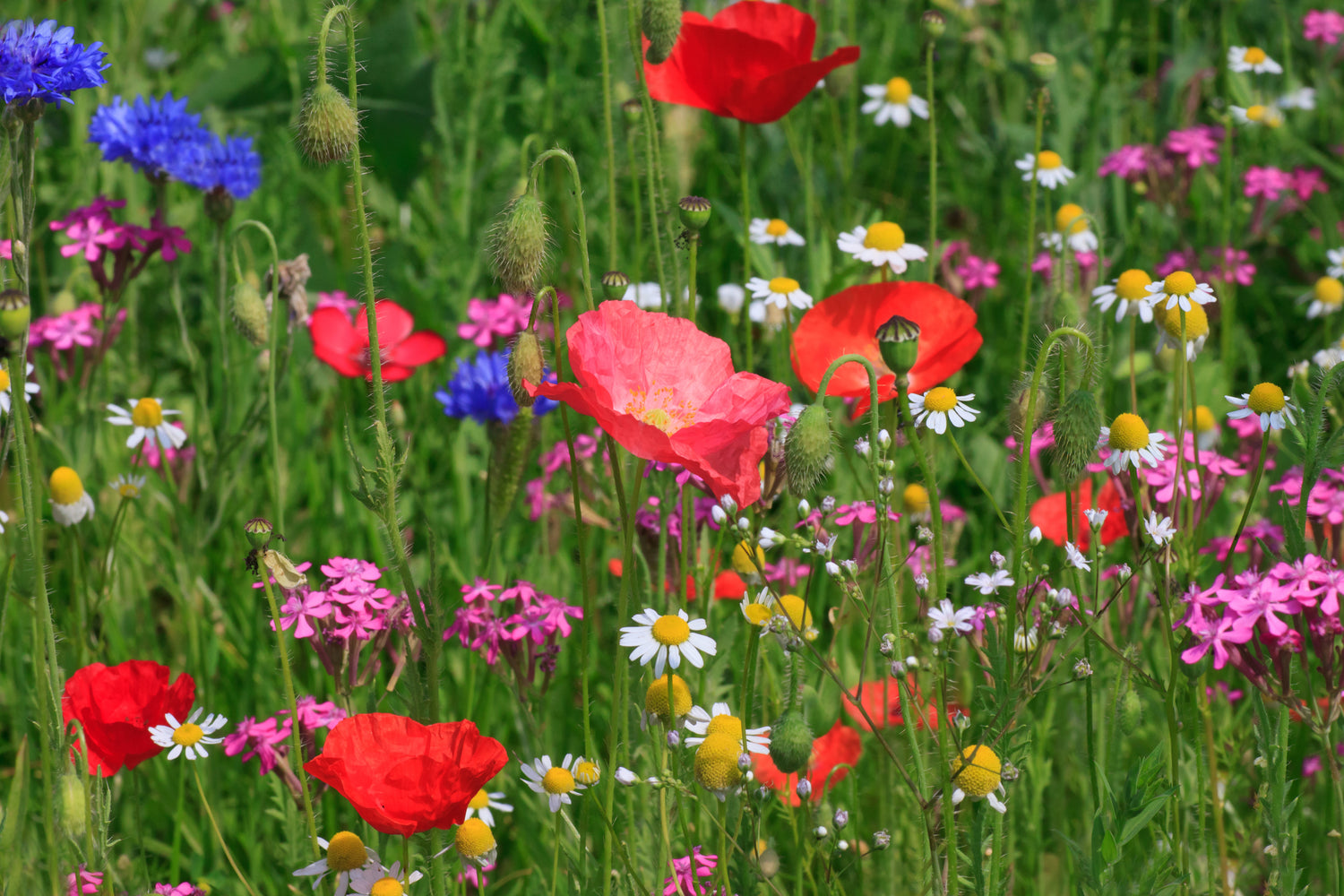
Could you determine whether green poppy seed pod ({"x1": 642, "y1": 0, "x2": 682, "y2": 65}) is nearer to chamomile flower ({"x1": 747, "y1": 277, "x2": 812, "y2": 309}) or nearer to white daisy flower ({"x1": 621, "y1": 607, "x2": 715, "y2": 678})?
chamomile flower ({"x1": 747, "y1": 277, "x2": 812, "y2": 309})

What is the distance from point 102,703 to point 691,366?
920 mm

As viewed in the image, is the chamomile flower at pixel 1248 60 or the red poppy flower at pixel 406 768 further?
the chamomile flower at pixel 1248 60

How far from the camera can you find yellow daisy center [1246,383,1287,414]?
174cm

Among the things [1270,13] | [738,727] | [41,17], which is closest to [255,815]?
Result: [738,727]

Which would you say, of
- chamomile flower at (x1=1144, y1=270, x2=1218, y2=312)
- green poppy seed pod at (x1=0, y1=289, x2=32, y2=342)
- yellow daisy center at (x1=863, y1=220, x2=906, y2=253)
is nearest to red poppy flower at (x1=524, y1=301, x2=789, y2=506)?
green poppy seed pod at (x1=0, y1=289, x2=32, y2=342)

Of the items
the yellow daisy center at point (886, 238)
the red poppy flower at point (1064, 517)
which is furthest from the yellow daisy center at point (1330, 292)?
the yellow daisy center at point (886, 238)

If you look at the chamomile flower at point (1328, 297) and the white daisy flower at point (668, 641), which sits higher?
the chamomile flower at point (1328, 297)

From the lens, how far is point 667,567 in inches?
88.3

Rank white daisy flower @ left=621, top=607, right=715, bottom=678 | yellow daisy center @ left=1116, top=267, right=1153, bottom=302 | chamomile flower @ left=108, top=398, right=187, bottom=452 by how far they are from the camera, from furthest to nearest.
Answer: chamomile flower @ left=108, top=398, right=187, bottom=452 → yellow daisy center @ left=1116, top=267, right=1153, bottom=302 → white daisy flower @ left=621, top=607, right=715, bottom=678

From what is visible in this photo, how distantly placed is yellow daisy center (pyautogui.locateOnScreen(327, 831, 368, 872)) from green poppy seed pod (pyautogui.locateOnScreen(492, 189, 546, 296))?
2.22ft

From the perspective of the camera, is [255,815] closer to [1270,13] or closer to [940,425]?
[940,425]

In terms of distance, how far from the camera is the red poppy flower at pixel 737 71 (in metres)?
2.14

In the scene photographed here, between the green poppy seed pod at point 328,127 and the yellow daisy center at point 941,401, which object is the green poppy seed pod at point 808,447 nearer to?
the yellow daisy center at point 941,401

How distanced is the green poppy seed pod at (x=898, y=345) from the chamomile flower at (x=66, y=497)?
1.31 metres
